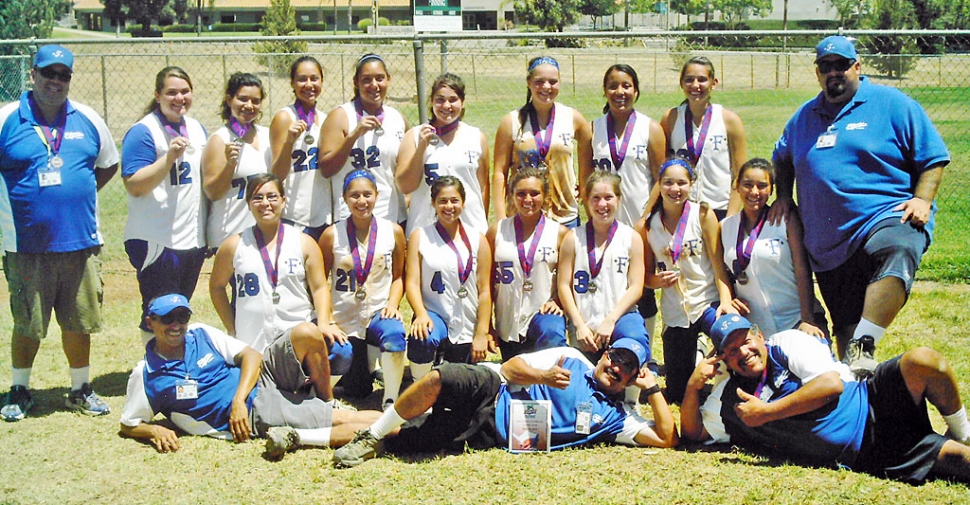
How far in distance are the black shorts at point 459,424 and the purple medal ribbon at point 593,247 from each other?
40.3 inches

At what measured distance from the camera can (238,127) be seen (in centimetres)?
637

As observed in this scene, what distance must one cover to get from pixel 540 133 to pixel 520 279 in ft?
3.56

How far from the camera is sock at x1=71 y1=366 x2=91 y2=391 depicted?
622cm

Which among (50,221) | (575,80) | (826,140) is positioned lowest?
(50,221)

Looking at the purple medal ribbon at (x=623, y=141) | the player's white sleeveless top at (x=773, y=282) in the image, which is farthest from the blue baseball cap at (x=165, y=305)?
the player's white sleeveless top at (x=773, y=282)

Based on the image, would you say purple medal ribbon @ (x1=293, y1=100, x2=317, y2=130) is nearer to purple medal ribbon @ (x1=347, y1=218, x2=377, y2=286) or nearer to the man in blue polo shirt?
purple medal ribbon @ (x1=347, y1=218, x2=377, y2=286)

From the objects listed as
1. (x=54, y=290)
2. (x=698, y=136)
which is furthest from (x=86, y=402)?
(x=698, y=136)

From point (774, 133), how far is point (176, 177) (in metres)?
15.5

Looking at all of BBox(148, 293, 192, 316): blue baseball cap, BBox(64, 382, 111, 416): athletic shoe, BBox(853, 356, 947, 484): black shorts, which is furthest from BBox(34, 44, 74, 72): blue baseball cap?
BBox(853, 356, 947, 484): black shorts

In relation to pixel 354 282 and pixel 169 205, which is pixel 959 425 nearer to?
pixel 354 282

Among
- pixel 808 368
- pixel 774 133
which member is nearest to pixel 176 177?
pixel 808 368

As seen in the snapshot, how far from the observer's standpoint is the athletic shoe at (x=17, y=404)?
6023mm

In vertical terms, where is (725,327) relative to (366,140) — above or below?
below

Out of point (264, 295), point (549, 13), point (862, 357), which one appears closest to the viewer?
point (862, 357)
